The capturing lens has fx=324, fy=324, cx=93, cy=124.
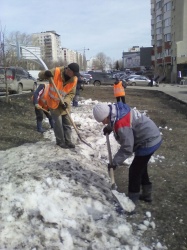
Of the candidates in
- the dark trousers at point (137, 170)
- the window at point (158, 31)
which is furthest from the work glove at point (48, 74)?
the window at point (158, 31)

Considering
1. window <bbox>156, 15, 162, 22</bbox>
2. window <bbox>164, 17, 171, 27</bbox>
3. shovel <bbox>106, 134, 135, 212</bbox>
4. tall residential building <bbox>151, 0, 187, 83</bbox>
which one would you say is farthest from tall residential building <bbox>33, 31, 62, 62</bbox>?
shovel <bbox>106, 134, 135, 212</bbox>

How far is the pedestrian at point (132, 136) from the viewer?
3.47 metres

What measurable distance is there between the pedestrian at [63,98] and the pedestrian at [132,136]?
188 centimetres

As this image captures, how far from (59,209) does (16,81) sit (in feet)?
51.9

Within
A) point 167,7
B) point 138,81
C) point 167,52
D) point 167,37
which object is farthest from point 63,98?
point 167,7

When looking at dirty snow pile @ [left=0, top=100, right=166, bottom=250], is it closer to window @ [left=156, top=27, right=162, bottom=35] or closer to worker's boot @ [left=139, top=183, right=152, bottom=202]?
worker's boot @ [left=139, top=183, right=152, bottom=202]

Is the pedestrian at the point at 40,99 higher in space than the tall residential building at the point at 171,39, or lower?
lower

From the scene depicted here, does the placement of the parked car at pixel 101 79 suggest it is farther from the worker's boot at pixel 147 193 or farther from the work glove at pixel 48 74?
the worker's boot at pixel 147 193

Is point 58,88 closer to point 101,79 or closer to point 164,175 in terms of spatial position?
point 164,175

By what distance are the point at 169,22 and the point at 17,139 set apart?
2296 inches

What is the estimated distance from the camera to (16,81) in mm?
18406

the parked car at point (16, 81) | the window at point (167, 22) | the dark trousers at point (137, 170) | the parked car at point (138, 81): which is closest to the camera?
the dark trousers at point (137, 170)

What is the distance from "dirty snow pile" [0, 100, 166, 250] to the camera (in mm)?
3088

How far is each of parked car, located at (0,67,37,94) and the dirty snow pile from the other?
1269 centimetres
